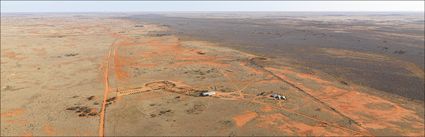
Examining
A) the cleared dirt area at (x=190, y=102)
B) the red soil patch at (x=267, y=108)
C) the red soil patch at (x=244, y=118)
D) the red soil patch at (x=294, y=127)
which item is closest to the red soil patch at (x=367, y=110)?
the cleared dirt area at (x=190, y=102)

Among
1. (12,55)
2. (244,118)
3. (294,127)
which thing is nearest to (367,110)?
(294,127)

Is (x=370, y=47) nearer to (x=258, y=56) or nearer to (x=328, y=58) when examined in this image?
(x=328, y=58)

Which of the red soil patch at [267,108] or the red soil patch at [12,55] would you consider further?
the red soil patch at [12,55]

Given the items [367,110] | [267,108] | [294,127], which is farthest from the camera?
[267,108]

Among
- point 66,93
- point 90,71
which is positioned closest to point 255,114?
point 66,93

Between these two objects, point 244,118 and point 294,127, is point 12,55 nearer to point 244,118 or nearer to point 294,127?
point 244,118

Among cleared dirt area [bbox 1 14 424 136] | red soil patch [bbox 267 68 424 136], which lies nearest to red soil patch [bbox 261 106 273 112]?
cleared dirt area [bbox 1 14 424 136]

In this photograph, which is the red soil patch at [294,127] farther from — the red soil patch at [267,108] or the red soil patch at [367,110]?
the red soil patch at [367,110]
